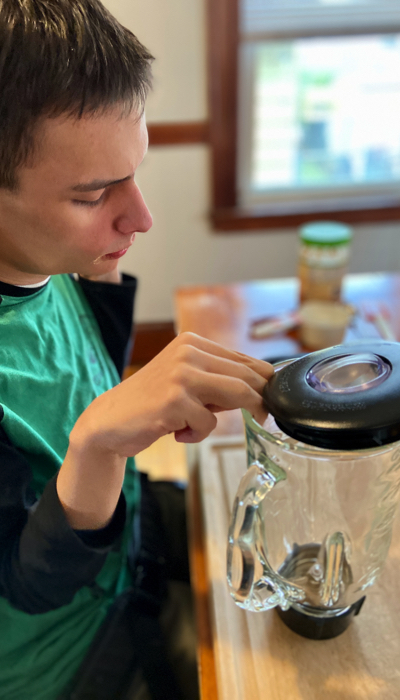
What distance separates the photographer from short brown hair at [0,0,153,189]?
352 mm

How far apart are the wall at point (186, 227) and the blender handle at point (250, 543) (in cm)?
150

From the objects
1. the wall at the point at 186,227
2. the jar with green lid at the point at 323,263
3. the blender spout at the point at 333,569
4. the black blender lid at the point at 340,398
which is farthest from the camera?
the wall at the point at 186,227

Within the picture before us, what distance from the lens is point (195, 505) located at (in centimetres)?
63

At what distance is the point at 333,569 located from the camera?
44 centimetres

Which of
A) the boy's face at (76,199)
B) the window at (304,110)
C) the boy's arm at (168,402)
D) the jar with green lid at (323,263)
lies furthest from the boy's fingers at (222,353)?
the window at (304,110)

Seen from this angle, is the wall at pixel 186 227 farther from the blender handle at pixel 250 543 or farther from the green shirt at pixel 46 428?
the blender handle at pixel 250 543

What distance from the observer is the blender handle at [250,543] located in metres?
0.39

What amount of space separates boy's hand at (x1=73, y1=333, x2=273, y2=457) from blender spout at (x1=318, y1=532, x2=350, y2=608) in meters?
0.15

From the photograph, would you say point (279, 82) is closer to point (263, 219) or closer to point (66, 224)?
point (263, 219)

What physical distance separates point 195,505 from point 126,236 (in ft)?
1.07

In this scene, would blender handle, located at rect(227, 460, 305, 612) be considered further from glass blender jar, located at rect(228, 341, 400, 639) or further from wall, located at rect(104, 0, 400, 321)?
wall, located at rect(104, 0, 400, 321)

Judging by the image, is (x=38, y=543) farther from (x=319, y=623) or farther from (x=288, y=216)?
(x=288, y=216)

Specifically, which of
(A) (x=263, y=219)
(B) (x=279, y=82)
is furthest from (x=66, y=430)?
(B) (x=279, y=82)

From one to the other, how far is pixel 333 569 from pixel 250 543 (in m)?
0.09
